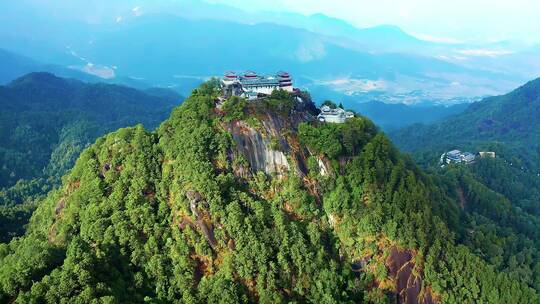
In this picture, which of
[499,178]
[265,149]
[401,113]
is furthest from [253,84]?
[401,113]

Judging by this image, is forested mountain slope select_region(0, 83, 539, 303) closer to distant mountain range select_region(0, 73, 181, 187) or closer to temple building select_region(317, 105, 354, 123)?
temple building select_region(317, 105, 354, 123)

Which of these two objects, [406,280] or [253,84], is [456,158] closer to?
[253,84]

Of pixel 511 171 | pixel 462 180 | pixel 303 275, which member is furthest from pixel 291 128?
pixel 511 171

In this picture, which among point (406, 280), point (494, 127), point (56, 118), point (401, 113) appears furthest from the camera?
point (401, 113)

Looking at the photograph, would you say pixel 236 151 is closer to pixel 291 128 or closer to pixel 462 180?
pixel 291 128

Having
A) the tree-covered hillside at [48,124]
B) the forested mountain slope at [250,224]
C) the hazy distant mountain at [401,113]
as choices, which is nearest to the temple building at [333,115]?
the forested mountain slope at [250,224]

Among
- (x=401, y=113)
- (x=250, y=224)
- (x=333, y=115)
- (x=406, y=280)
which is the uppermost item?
(x=333, y=115)

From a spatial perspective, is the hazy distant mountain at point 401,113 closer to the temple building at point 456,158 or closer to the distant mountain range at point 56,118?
the distant mountain range at point 56,118
